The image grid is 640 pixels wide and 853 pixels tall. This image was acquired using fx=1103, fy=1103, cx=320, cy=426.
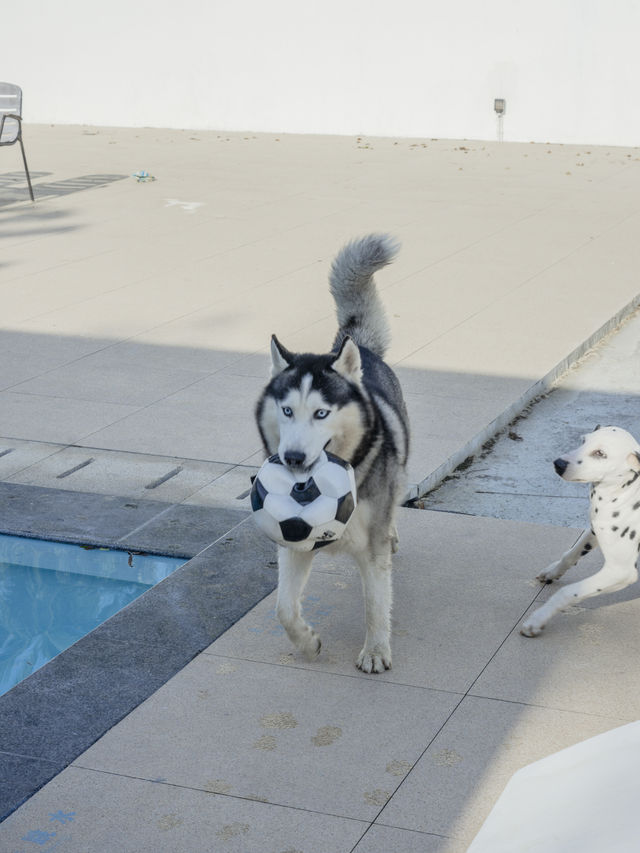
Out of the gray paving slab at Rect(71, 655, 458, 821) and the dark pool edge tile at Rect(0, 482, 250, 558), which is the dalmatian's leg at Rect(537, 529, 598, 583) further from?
the dark pool edge tile at Rect(0, 482, 250, 558)

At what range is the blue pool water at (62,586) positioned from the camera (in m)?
5.01

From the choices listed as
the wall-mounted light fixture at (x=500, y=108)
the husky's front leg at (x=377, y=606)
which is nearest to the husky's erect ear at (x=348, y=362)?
the husky's front leg at (x=377, y=606)

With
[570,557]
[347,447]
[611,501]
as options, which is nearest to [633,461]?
[611,501]

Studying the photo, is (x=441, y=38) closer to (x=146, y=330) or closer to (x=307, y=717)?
(x=146, y=330)

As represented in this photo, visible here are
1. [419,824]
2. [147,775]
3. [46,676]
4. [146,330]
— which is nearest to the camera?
[419,824]

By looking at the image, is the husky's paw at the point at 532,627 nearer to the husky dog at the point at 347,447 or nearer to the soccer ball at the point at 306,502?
the husky dog at the point at 347,447

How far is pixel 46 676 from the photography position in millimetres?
4230

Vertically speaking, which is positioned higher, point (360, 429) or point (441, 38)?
point (441, 38)

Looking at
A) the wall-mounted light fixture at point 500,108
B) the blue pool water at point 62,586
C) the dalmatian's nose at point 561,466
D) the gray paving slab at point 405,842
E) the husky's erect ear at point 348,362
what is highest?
the husky's erect ear at point 348,362

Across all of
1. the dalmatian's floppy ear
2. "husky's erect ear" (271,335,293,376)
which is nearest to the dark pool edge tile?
"husky's erect ear" (271,335,293,376)

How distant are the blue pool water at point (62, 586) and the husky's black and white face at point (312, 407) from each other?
1354 millimetres

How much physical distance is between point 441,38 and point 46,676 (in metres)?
17.2

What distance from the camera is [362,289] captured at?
5.36 meters

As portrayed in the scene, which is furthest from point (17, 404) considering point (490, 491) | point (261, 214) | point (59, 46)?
point (59, 46)
